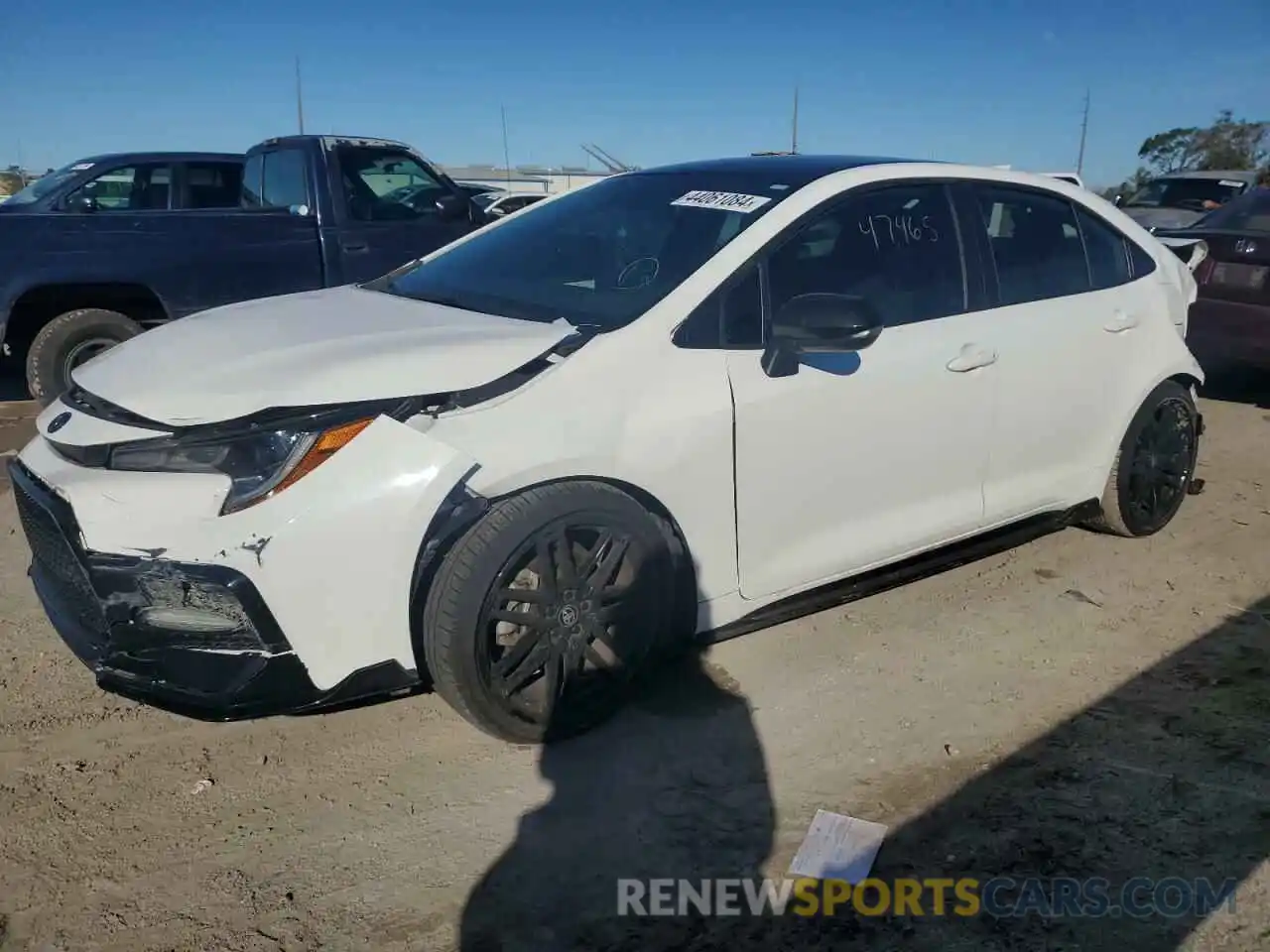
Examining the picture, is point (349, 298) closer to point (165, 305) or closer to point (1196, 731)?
point (1196, 731)

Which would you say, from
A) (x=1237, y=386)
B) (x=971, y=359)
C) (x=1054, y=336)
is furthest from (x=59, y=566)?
(x=1237, y=386)

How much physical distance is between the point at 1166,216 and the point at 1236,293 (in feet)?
18.8

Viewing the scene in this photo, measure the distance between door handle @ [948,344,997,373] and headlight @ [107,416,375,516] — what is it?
6.69 ft

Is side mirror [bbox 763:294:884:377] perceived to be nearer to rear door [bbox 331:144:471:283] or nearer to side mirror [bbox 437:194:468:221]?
rear door [bbox 331:144:471:283]

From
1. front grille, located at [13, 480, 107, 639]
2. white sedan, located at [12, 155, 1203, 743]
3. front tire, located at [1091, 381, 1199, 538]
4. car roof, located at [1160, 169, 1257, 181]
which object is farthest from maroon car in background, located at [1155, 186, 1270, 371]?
front grille, located at [13, 480, 107, 639]

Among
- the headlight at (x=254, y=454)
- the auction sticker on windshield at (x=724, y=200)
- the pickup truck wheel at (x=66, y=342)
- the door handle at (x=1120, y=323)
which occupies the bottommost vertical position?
the pickup truck wheel at (x=66, y=342)

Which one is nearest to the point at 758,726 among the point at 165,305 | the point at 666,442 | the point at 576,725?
the point at 576,725

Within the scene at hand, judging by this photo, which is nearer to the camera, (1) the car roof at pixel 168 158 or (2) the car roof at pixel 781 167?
(2) the car roof at pixel 781 167

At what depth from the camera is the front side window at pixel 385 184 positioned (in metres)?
7.15

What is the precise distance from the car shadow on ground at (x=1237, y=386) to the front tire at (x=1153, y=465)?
3.41 m

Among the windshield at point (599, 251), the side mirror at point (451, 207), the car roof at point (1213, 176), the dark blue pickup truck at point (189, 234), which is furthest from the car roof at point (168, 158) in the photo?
the car roof at point (1213, 176)

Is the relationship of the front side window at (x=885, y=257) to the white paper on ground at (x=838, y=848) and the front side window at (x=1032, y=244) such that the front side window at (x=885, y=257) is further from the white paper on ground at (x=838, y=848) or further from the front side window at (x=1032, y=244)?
the white paper on ground at (x=838, y=848)

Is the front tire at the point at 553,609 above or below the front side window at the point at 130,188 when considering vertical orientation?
below

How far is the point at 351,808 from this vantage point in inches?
109
